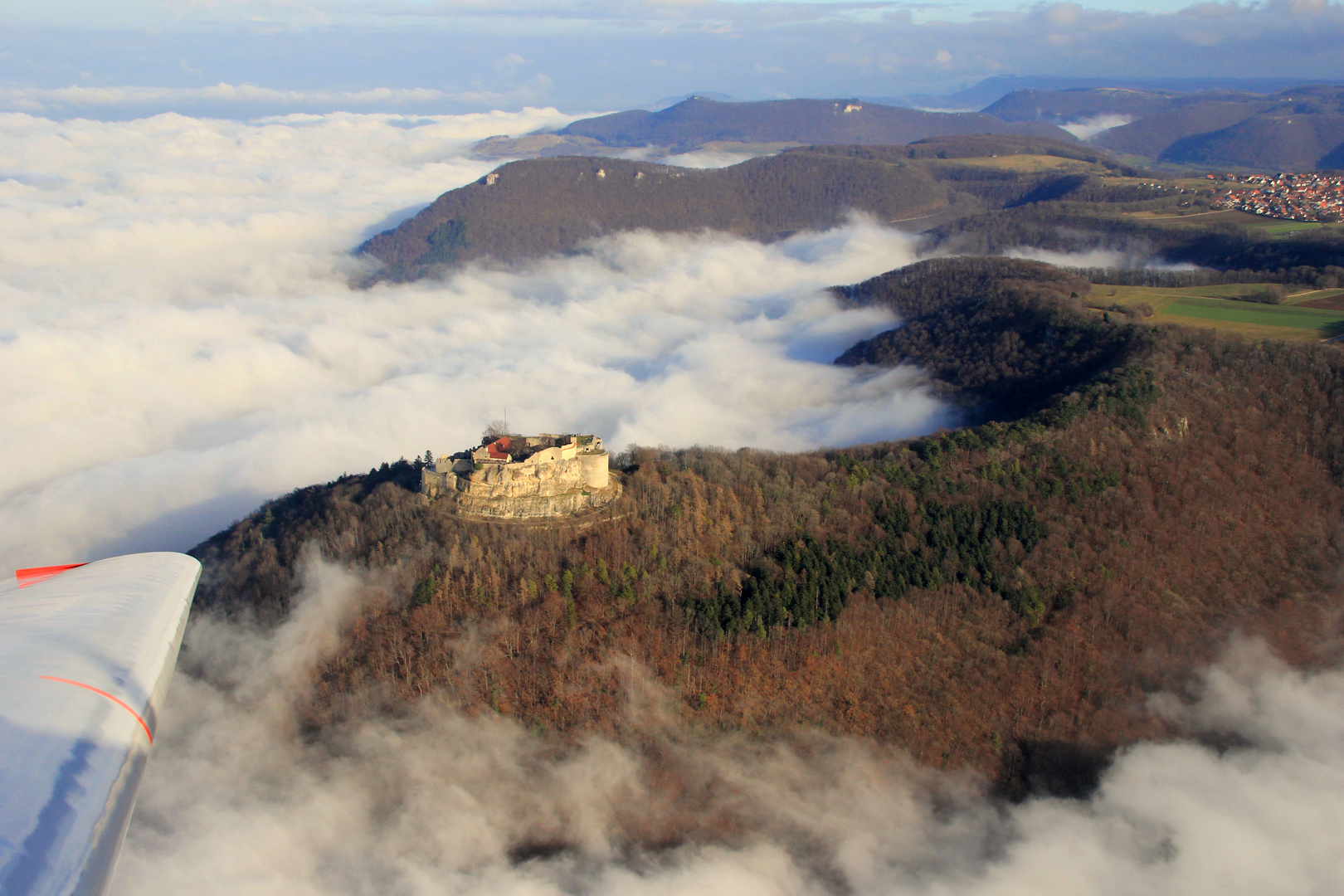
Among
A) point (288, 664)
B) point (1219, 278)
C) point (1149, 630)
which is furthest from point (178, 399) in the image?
point (1219, 278)

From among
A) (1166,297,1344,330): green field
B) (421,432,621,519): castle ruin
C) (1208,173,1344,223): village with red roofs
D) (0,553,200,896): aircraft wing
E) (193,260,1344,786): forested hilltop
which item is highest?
(1208,173,1344,223): village with red roofs

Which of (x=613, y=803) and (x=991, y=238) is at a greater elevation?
(x=991, y=238)

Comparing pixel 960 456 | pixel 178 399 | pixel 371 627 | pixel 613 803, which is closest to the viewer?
pixel 613 803

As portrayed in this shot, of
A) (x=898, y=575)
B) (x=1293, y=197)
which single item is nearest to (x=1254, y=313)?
(x=898, y=575)

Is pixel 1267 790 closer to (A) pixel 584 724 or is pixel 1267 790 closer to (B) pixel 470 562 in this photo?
(A) pixel 584 724

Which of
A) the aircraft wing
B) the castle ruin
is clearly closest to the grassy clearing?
the castle ruin

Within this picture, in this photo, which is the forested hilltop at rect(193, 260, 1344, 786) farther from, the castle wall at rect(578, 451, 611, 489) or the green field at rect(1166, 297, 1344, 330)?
the green field at rect(1166, 297, 1344, 330)

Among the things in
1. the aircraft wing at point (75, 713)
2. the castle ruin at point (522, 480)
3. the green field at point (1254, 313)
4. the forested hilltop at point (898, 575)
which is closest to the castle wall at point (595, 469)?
the castle ruin at point (522, 480)
